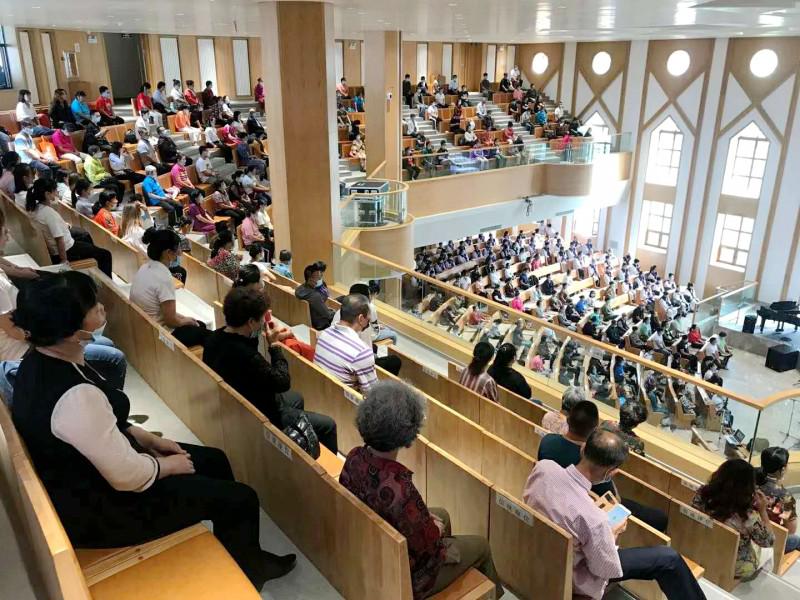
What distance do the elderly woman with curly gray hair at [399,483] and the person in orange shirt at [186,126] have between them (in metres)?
13.0

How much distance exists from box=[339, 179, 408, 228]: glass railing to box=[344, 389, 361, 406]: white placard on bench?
6889 millimetres

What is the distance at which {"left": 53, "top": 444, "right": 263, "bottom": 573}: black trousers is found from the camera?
88.7 inches

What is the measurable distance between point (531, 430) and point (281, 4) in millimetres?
6184

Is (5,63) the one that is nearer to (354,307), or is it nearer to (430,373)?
(430,373)

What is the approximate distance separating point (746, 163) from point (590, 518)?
63.5ft

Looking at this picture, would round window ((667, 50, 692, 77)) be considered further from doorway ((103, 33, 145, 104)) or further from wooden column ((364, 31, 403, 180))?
doorway ((103, 33, 145, 104))

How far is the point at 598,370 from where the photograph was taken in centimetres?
632

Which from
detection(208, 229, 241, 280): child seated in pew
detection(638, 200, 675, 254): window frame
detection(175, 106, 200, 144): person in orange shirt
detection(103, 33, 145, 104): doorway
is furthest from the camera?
detection(638, 200, 675, 254): window frame

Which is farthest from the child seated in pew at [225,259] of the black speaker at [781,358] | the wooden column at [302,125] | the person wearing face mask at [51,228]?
the black speaker at [781,358]

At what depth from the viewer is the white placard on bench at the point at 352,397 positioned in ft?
12.2

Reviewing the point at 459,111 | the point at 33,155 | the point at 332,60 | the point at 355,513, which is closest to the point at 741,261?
the point at 459,111

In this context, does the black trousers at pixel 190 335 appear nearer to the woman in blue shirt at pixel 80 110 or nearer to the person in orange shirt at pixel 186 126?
the woman in blue shirt at pixel 80 110

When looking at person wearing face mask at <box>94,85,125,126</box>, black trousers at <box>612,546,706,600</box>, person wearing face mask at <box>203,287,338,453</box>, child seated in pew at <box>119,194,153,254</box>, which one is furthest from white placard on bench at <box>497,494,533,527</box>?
person wearing face mask at <box>94,85,125,126</box>

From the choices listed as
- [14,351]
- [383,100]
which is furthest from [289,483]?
[383,100]
